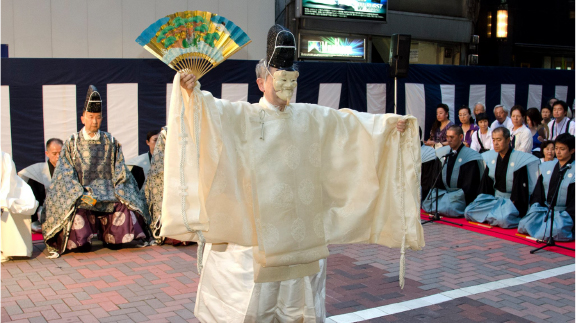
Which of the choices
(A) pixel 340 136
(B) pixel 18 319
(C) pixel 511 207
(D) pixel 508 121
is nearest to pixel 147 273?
(B) pixel 18 319

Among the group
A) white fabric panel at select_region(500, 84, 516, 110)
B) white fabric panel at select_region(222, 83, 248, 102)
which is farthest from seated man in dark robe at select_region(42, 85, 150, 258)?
white fabric panel at select_region(500, 84, 516, 110)

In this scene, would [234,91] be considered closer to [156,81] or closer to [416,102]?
[156,81]

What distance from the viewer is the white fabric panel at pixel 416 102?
1071 cm

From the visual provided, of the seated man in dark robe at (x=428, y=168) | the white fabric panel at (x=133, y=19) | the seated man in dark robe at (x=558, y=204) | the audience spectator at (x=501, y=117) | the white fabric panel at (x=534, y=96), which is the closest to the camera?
the seated man in dark robe at (x=558, y=204)

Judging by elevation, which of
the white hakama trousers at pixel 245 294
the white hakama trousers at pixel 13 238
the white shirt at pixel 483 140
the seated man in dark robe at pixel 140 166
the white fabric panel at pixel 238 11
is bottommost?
the white hakama trousers at pixel 13 238

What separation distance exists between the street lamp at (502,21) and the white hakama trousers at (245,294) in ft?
46.2

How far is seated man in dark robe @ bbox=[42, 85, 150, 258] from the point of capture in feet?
20.5

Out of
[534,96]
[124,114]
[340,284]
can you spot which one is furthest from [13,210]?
[534,96]

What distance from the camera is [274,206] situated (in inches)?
127

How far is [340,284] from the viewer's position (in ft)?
17.6

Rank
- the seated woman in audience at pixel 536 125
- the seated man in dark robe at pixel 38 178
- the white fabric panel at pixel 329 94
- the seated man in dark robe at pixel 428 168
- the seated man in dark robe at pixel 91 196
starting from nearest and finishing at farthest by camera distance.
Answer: the seated man in dark robe at pixel 91 196
the seated man in dark robe at pixel 38 178
the seated man in dark robe at pixel 428 168
the white fabric panel at pixel 329 94
the seated woman in audience at pixel 536 125

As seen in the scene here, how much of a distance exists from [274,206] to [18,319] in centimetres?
247

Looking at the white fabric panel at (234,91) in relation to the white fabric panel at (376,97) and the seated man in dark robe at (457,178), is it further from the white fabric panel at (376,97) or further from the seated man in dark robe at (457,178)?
the seated man in dark robe at (457,178)

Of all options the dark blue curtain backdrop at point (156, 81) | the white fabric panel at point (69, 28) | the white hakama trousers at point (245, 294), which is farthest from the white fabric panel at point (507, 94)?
the white hakama trousers at point (245, 294)
